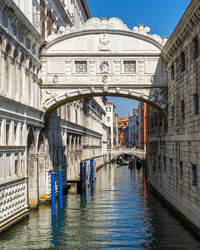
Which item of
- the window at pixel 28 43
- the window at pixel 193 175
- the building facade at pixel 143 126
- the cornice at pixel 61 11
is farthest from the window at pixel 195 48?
the building facade at pixel 143 126

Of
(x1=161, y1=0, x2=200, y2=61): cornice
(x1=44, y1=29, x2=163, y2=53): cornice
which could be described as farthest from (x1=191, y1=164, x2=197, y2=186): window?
(x1=44, y1=29, x2=163, y2=53): cornice

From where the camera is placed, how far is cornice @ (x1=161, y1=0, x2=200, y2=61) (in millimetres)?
11855

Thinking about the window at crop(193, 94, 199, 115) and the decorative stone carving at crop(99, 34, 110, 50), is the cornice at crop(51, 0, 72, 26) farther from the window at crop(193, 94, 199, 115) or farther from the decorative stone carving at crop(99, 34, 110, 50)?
the window at crop(193, 94, 199, 115)

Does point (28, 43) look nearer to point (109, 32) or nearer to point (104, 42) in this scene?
point (104, 42)

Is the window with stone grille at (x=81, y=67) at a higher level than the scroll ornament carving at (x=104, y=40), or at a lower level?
lower

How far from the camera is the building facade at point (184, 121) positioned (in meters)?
12.4

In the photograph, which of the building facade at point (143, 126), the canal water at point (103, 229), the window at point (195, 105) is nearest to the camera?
the canal water at point (103, 229)

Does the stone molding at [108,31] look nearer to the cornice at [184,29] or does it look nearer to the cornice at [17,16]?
the cornice at [184,29]

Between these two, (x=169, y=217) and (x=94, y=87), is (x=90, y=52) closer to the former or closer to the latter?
(x=94, y=87)

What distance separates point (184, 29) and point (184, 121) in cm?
321

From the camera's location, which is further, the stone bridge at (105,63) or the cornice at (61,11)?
the cornice at (61,11)

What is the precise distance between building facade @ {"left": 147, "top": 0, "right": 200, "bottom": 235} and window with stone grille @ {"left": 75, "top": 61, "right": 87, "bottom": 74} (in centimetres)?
348

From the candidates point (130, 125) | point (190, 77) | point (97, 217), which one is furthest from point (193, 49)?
point (130, 125)

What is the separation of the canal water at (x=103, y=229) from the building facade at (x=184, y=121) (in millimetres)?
738
